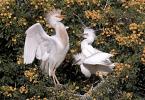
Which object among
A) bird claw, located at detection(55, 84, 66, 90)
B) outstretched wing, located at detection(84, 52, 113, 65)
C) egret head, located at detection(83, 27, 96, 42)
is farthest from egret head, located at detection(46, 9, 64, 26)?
bird claw, located at detection(55, 84, 66, 90)

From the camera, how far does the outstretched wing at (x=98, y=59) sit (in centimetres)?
476

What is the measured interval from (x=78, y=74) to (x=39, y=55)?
15.3 inches

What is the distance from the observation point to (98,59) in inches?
187

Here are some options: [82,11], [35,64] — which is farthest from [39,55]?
[82,11]

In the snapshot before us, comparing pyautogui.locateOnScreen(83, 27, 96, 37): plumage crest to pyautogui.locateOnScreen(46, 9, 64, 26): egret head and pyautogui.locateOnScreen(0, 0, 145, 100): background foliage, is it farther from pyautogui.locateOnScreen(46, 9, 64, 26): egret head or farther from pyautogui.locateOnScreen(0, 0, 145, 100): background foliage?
pyautogui.locateOnScreen(46, 9, 64, 26): egret head

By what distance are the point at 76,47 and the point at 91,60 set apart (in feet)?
1.15

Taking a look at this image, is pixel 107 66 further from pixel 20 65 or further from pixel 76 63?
pixel 20 65

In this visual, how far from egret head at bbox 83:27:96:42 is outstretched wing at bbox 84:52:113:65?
257 millimetres

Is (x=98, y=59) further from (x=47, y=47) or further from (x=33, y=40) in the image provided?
(x=33, y=40)

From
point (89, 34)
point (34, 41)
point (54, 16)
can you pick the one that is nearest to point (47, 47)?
point (34, 41)

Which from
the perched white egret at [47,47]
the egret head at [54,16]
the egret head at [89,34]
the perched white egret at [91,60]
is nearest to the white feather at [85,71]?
the perched white egret at [91,60]

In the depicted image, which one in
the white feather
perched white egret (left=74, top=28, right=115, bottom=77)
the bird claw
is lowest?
the bird claw

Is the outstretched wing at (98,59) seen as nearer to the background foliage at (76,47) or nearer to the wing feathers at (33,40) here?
the background foliage at (76,47)

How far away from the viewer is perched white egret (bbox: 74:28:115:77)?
4.77m
